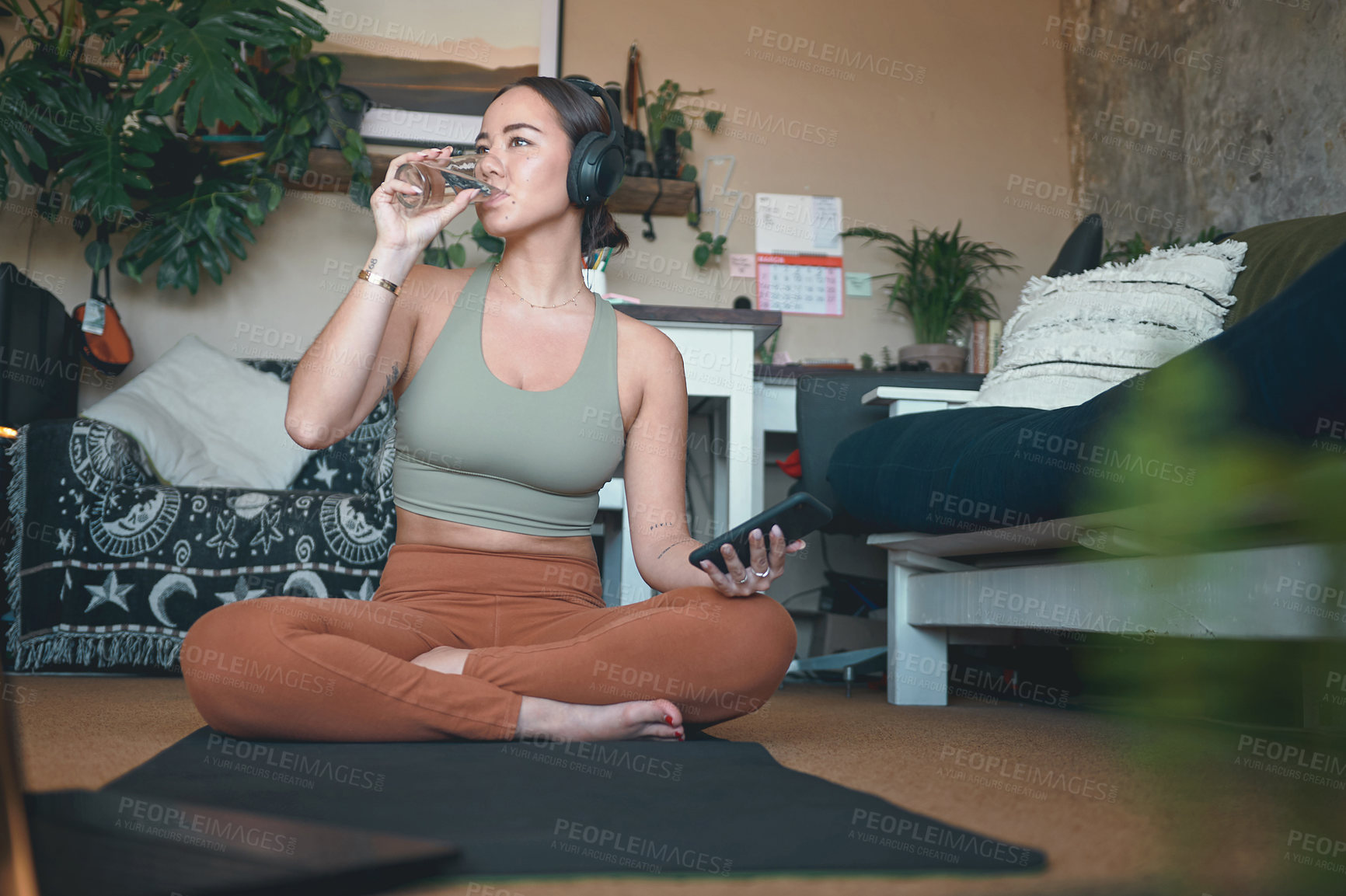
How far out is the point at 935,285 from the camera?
Answer: 9.66 ft

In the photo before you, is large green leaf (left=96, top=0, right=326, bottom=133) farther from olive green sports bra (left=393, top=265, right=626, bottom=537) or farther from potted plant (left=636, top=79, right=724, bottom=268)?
olive green sports bra (left=393, top=265, right=626, bottom=537)

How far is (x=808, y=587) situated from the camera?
3012 mm

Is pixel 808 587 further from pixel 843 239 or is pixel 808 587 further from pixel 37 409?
pixel 37 409

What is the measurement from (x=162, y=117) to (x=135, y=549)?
122cm

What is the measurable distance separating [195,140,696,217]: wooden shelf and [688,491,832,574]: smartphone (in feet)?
6.13

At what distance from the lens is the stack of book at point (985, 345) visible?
8.75ft

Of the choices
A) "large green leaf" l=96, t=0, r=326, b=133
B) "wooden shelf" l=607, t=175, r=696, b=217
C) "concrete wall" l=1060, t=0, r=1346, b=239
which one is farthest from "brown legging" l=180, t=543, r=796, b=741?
"wooden shelf" l=607, t=175, r=696, b=217

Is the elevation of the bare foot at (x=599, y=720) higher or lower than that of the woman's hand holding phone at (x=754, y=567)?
lower

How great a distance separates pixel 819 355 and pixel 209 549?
185 cm

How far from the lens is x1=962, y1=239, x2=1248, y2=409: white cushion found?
1.64 meters

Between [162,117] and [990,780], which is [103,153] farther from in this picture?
[990,780]

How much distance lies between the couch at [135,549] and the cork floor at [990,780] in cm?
18

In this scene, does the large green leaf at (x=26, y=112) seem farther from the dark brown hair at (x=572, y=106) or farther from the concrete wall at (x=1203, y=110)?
the concrete wall at (x=1203, y=110)

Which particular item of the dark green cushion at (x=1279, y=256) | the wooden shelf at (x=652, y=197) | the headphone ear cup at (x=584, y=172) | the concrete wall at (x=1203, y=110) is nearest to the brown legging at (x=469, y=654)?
the headphone ear cup at (x=584, y=172)
